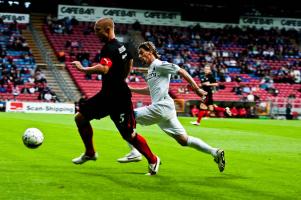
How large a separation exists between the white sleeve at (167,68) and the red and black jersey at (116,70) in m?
0.62

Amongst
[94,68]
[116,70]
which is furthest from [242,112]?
[94,68]

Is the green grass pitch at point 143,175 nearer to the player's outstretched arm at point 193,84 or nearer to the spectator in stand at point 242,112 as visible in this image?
the player's outstretched arm at point 193,84

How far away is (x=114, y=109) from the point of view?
9.77m

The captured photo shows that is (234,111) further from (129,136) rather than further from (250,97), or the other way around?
(129,136)

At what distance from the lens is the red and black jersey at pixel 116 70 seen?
31.5ft

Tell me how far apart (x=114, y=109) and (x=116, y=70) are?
0.62 m

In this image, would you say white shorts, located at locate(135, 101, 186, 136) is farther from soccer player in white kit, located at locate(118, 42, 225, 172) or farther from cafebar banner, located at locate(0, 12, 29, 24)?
cafebar banner, located at locate(0, 12, 29, 24)

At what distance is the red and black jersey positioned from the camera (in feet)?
Answer: 31.5

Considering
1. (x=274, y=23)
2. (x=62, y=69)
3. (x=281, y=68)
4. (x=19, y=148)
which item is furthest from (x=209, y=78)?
(x=274, y=23)

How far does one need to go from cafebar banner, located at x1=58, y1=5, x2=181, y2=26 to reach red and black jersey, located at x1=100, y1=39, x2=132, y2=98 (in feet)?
161

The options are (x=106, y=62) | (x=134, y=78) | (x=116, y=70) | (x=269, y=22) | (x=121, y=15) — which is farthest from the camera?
(x=269, y=22)

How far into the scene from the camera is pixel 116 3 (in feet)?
196

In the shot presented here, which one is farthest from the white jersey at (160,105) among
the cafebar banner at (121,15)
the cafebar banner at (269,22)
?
the cafebar banner at (269,22)

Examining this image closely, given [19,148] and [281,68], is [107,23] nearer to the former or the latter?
[19,148]
